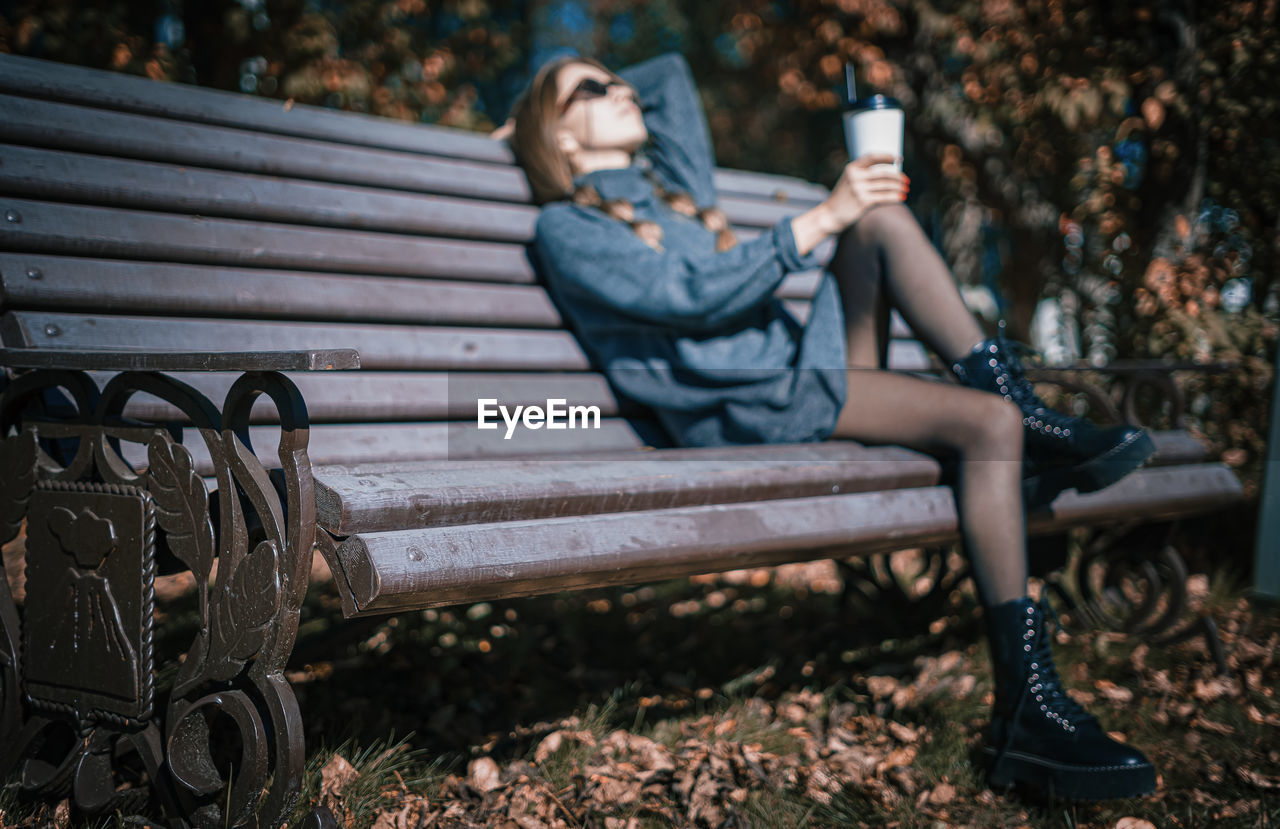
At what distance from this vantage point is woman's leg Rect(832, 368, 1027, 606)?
1985 millimetres

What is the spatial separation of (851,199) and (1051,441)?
25.9 inches

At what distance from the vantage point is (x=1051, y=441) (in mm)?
2064

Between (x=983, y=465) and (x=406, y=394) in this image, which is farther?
(x=406, y=394)

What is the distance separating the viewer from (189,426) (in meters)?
1.77

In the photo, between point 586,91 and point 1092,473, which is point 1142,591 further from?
point 586,91

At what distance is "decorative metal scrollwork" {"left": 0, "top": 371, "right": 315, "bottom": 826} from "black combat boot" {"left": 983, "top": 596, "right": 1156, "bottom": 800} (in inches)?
50.6

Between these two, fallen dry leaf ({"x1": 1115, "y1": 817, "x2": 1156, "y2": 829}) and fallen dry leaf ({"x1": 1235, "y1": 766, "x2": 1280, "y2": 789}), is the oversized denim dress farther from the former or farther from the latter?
fallen dry leaf ({"x1": 1235, "y1": 766, "x2": 1280, "y2": 789})

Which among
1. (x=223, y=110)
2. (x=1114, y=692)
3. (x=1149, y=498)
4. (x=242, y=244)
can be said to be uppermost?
(x=223, y=110)

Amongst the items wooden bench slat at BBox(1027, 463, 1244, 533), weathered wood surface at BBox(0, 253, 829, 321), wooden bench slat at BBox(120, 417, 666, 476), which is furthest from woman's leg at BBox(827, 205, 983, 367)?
weathered wood surface at BBox(0, 253, 829, 321)

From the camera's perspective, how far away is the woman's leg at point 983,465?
6.51 feet

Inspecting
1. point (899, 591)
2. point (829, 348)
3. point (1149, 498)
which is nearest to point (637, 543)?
point (829, 348)

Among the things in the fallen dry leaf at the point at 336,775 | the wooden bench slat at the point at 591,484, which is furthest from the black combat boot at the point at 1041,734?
the fallen dry leaf at the point at 336,775

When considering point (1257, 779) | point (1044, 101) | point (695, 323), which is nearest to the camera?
point (1257, 779)

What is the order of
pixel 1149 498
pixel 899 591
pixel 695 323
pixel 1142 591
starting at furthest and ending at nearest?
pixel 899 591
pixel 1142 591
pixel 1149 498
pixel 695 323
